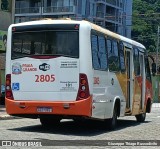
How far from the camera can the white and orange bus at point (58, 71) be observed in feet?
45.1

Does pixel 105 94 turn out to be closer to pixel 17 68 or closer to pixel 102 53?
pixel 102 53

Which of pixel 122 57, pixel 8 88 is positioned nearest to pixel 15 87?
pixel 8 88

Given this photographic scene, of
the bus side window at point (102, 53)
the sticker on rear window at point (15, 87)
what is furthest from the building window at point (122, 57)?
the sticker on rear window at point (15, 87)

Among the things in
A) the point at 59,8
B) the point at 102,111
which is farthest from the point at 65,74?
the point at 59,8

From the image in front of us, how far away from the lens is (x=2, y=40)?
28000mm

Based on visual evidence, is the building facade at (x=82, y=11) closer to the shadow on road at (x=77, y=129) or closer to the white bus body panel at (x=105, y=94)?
the shadow on road at (x=77, y=129)

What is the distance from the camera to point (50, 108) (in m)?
13.9

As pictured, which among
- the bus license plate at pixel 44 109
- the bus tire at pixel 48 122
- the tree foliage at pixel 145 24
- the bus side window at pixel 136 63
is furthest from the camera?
the tree foliage at pixel 145 24

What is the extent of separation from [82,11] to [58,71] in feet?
206

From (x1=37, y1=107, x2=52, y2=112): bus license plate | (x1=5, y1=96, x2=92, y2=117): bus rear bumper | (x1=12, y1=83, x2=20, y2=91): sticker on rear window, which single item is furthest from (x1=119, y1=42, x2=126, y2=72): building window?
(x1=12, y1=83, x2=20, y2=91): sticker on rear window

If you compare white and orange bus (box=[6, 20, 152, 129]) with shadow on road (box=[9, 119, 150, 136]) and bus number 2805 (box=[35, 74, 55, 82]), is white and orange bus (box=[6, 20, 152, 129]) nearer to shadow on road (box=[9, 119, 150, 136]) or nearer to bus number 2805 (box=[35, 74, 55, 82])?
bus number 2805 (box=[35, 74, 55, 82])

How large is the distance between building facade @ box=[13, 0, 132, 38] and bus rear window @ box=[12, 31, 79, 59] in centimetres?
5594

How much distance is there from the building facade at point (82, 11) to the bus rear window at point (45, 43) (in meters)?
55.9

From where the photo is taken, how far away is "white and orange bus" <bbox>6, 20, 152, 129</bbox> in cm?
1375
